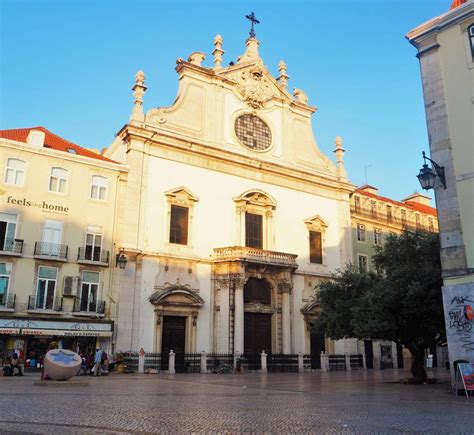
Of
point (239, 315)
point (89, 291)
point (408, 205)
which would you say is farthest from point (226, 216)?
point (408, 205)

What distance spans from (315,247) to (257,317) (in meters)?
8.44

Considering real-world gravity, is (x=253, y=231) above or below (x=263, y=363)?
above

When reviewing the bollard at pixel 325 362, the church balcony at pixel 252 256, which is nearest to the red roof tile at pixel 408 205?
the church balcony at pixel 252 256

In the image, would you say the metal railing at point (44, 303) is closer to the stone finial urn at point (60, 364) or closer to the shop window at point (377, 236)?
the stone finial urn at point (60, 364)

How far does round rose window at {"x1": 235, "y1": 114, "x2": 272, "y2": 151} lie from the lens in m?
38.9

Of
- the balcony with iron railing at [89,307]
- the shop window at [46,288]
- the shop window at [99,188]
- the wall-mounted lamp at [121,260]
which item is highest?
the shop window at [99,188]

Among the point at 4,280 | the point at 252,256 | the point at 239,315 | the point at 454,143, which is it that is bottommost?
the point at 239,315

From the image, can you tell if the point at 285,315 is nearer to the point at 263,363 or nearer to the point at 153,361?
the point at 263,363

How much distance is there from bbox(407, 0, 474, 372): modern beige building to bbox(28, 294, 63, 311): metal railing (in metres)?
20.8

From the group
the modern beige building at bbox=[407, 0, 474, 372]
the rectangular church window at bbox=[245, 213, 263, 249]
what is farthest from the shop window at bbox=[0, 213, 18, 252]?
the modern beige building at bbox=[407, 0, 474, 372]

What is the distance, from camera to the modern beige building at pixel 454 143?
16188 millimetres

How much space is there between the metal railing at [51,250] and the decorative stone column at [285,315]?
15.1 metres

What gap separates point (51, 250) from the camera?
95.2ft

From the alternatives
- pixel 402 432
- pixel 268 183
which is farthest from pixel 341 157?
pixel 402 432
